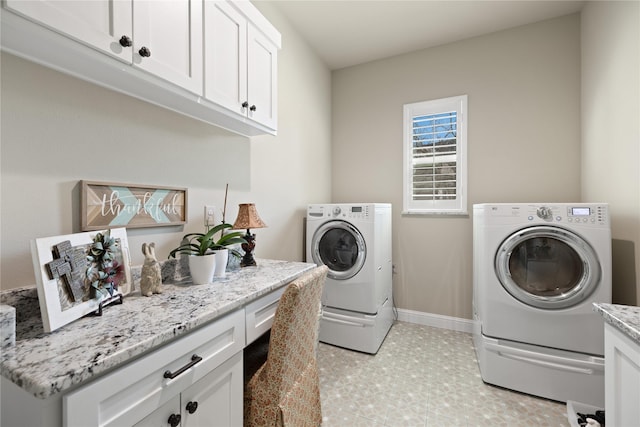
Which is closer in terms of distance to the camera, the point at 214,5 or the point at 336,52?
the point at 214,5

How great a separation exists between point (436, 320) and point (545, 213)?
156 centimetres

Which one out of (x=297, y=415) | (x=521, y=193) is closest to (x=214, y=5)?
(x=297, y=415)

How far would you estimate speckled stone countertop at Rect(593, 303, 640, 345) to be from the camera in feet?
2.67

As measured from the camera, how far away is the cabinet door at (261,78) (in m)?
1.55

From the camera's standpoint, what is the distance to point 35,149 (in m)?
0.95

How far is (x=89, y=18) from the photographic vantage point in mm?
848

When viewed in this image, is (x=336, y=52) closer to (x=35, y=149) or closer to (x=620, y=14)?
(x=620, y=14)

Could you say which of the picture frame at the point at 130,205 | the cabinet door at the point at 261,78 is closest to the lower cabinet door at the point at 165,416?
the picture frame at the point at 130,205

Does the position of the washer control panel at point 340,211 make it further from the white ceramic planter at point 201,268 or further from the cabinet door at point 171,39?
the cabinet door at point 171,39

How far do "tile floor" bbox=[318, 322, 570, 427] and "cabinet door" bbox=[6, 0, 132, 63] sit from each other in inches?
78.6

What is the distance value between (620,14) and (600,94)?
496 millimetres

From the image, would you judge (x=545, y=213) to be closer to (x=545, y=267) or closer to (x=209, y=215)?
(x=545, y=267)

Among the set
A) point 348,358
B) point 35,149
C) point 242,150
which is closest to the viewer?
point 35,149

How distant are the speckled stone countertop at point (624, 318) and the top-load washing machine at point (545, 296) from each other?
0.85 m
